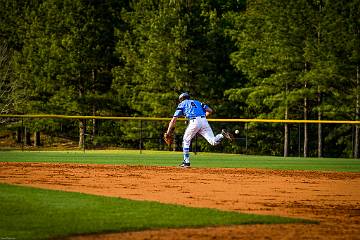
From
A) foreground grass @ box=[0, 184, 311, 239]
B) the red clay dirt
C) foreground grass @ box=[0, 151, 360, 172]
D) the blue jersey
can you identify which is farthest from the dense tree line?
foreground grass @ box=[0, 184, 311, 239]

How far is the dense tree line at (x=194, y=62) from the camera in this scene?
39344 mm

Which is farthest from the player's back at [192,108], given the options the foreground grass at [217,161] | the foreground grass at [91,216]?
the foreground grass at [91,216]

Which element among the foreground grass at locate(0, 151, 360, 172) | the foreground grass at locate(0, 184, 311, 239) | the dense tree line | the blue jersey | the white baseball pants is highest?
the dense tree line

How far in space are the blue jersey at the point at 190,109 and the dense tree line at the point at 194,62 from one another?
44.5 ft

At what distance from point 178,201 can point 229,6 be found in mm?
36141

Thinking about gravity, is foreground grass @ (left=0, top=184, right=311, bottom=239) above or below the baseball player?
below

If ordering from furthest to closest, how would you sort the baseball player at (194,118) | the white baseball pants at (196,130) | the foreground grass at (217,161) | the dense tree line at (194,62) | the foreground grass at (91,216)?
the dense tree line at (194,62)
the foreground grass at (217,161)
the white baseball pants at (196,130)
the baseball player at (194,118)
the foreground grass at (91,216)

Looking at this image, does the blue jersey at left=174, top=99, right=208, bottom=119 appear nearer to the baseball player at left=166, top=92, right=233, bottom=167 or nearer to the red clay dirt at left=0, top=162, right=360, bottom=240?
the baseball player at left=166, top=92, right=233, bottom=167

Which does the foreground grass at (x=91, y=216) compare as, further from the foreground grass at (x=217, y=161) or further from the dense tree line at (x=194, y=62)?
the dense tree line at (x=194, y=62)

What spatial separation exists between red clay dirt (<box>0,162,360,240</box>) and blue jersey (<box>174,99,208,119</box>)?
145 centimetres

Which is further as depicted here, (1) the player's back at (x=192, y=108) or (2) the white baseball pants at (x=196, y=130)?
(2) the white baseball pants at (x=196, y=130)

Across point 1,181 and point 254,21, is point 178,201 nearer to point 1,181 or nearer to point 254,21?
point 1,181

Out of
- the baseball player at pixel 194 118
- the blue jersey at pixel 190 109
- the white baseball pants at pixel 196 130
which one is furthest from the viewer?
the white baseball pants at pixel 196 130

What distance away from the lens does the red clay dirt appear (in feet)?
34.7
